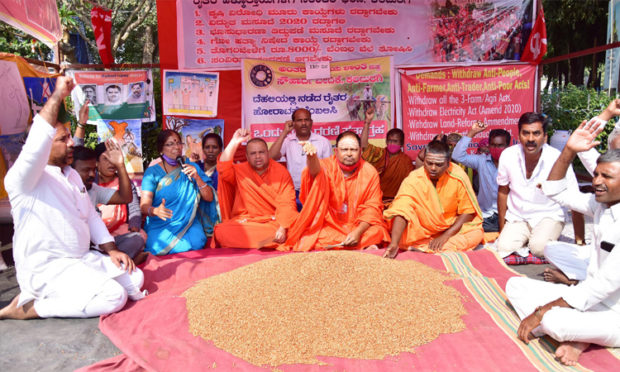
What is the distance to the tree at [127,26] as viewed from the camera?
39.2 ft

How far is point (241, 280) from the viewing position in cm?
330

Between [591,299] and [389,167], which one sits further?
[389,167]

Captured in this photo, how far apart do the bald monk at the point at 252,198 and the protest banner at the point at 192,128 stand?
1.43m

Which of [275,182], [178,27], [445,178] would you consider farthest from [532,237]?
[178,27]

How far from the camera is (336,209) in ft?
15.7

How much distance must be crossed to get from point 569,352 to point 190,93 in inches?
208

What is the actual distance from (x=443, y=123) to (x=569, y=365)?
4629 millimetres

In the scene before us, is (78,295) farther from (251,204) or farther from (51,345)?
(251,204)

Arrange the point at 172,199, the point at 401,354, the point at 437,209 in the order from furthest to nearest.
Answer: the point at 172,199 < the point at 437,209 < the point at 401,354

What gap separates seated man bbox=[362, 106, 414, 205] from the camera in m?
6.05

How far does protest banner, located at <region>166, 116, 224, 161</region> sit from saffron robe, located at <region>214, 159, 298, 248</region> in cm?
143

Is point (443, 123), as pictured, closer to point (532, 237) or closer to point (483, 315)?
point (532, 237)

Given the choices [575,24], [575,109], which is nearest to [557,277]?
[575,109]

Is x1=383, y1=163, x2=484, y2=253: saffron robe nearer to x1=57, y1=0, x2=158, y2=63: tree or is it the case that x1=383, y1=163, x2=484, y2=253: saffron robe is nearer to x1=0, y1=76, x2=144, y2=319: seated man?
x1=0, y1=76, x2=144, y2=319: seated man
